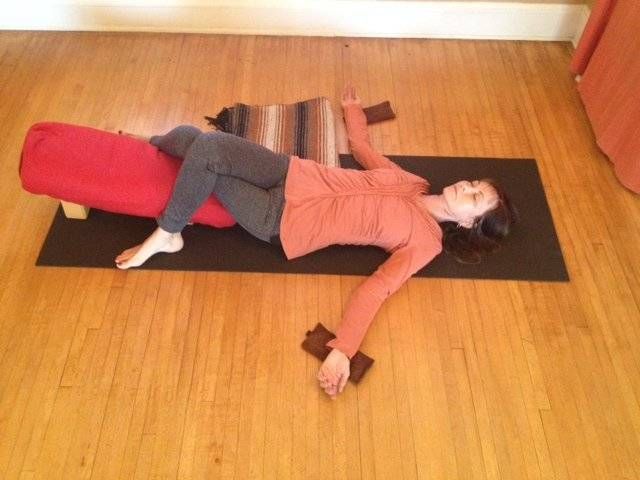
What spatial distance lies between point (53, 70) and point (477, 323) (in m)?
1.92

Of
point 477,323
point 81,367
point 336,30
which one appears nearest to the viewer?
point 81,367

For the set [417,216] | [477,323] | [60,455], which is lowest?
[60,455]

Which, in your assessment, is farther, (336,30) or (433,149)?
(336,30)

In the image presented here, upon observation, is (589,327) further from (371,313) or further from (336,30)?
(336,30)

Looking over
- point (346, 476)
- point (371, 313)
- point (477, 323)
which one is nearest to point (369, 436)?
point (346, 476)

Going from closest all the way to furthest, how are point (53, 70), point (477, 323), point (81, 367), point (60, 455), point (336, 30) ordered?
point (60, 455) < point (81, 367) < point (477, 323) < point (53, 70) < point (336, 30)

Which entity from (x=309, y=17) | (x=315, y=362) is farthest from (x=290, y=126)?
(x=315, y=362)

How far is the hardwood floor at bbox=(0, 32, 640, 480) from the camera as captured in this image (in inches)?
52.7

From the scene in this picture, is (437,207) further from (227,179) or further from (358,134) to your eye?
(227,179)

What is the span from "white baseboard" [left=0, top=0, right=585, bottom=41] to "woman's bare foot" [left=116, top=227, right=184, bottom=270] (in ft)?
3.88

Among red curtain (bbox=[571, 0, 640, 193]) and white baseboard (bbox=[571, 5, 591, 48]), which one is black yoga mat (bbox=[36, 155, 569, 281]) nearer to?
red curtain (bbox=[571, 0, 640, 193])

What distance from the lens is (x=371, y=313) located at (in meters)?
1.50

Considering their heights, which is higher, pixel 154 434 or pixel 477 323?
pixel 477 323

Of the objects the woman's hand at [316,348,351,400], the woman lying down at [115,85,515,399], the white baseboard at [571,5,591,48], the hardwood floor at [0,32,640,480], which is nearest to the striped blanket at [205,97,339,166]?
the hardwood floor at [0,32,640,480]
